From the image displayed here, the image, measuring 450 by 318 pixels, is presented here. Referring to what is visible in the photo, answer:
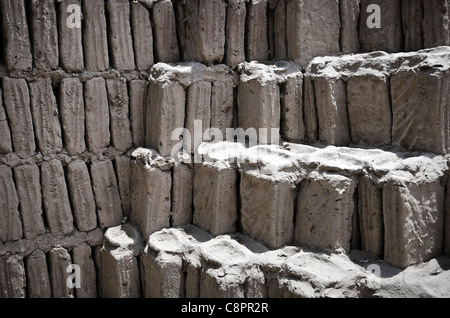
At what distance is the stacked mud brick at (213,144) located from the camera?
8.59 ft

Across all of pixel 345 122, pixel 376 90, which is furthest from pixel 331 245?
pixel 376 90

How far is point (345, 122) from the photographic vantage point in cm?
307

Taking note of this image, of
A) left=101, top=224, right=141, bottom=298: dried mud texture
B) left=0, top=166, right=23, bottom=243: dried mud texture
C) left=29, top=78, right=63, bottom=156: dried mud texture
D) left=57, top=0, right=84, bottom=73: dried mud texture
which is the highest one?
left=57, top=0, right=84, bottom=73: dried mud texture

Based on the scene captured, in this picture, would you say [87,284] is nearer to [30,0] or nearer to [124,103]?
[124,103]

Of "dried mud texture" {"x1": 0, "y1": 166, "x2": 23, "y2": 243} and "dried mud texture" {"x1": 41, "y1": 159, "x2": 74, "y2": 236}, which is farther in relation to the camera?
"dried mud texture" {"x1": 41, "y1": 159, "x2": 74, "y2": 236}

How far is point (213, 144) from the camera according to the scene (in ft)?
10.5

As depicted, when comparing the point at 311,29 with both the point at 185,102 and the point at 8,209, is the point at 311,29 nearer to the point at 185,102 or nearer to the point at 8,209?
the point at 185,102

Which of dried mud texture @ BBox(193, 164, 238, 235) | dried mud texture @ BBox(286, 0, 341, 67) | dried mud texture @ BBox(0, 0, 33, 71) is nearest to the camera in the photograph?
dried mud texture @ BBox(0, 0, 33, 71)

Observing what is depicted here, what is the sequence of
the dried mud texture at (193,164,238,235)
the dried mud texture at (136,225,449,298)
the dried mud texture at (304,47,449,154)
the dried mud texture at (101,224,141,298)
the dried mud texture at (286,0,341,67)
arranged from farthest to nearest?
the dried mud texture at (286,0,341,67) → the dried mud texture at (101,224,141,298) → the dried mud texture at (193,164,238,235) → the dried mud texture at (304,47,449,154) → the dried mud texture at (136,225,449,298)

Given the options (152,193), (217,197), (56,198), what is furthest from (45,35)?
(217,197)

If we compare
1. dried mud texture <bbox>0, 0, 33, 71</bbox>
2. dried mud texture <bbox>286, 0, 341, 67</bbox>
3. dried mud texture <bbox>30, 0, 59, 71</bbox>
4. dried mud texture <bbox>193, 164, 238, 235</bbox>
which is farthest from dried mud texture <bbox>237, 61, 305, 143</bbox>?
dried mud texture <bbox>0, 0, 33, 71</bbox>

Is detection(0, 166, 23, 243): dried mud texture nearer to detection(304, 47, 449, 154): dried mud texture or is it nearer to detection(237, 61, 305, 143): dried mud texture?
detection(237, 61, 305, 143): dried mud texture

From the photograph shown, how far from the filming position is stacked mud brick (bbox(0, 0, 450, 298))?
8.59ft

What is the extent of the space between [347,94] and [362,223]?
1036 millimetres
